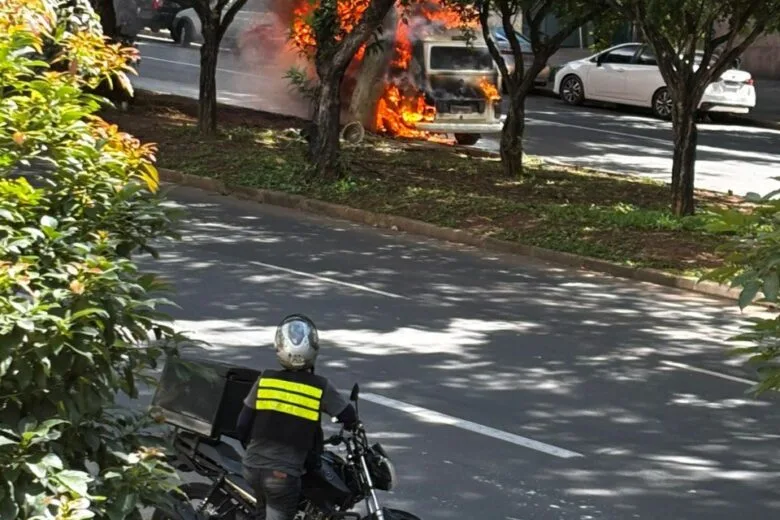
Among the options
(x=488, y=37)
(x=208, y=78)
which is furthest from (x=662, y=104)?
(x=208, y=78)

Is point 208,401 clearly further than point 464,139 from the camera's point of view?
No

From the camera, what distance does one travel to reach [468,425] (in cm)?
902

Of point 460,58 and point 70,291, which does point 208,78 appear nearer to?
point 460,58

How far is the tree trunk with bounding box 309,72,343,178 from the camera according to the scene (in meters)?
18.9

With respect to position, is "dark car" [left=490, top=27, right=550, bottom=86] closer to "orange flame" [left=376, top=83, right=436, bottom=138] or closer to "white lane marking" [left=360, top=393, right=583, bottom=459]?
"orange flame" [left=376, top=83, right=436, bottom=138]

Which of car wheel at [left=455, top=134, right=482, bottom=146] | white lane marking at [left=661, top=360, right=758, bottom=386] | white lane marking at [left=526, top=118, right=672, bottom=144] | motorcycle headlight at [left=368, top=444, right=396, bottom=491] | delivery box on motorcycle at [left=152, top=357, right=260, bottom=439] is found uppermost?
white lane marking at [left=526, top=118, right=672, bottom=144]

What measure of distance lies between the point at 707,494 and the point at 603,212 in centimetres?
951

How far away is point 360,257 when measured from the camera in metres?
14.9

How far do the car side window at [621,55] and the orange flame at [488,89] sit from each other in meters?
9.00

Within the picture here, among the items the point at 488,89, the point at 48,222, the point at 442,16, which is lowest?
the point at 48,222

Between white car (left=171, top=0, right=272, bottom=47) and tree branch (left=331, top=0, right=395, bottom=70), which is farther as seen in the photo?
white car (left=171, top=0, right=272, bottom=47)

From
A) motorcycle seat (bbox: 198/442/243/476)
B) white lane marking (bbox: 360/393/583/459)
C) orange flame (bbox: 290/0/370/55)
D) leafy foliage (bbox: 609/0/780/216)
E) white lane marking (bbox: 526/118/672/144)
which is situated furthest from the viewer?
white lane marking (bbox: 526/118/672/144)

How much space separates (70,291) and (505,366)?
23.3ft

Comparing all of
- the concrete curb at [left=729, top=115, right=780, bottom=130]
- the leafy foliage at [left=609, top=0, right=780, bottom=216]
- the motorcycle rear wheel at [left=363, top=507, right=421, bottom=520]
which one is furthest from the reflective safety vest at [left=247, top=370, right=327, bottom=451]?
the concrete curb at [left=729, top=115, right=780, bottom=130]
